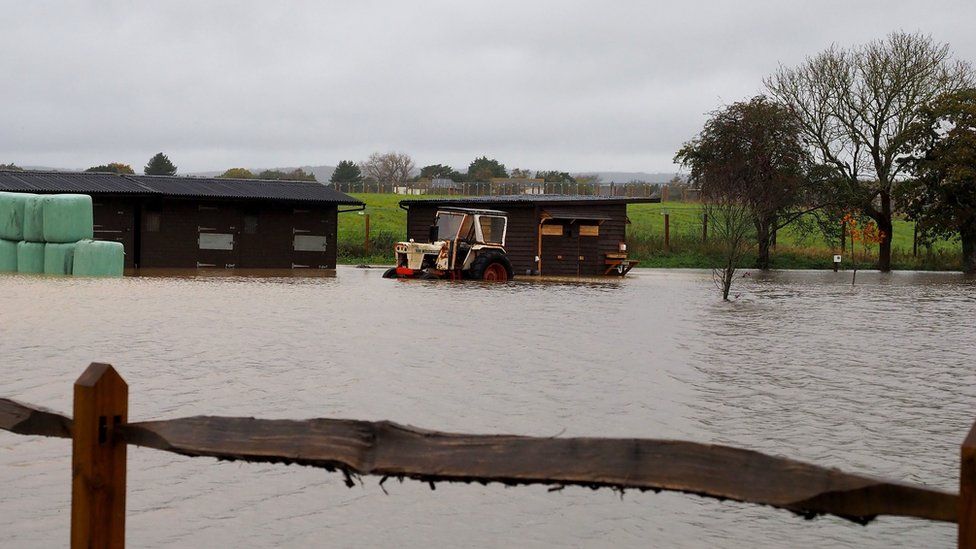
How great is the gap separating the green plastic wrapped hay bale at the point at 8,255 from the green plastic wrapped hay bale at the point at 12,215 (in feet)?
0.63

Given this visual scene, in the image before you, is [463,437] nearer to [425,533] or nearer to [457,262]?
[425,533]

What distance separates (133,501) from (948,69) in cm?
5347

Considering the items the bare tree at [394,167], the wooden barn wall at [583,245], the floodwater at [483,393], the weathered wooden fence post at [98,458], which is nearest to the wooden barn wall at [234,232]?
the wooden barn wall at [583,245]

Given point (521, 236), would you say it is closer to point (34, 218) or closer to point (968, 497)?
point (34, 218)

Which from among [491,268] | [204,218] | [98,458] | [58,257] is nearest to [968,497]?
[98,458]

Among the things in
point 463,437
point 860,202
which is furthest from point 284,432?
point 860,202

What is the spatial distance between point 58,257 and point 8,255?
169 centimetres

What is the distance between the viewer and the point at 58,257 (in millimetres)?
31906

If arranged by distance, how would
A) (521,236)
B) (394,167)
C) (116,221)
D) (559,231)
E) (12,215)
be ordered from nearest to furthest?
(12,215) → (116,221) → (521,236) → (559,231) → (394,167)

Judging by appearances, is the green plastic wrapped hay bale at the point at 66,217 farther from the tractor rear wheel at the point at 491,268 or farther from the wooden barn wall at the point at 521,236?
the wooden barn wall at the point at 521,236

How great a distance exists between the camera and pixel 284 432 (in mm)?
3846

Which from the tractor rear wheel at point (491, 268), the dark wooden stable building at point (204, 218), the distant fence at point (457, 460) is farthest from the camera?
the dark wooden stable building at point (204, 218)

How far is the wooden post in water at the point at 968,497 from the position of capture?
2.99m

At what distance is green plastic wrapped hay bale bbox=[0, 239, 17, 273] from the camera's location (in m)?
32.4
